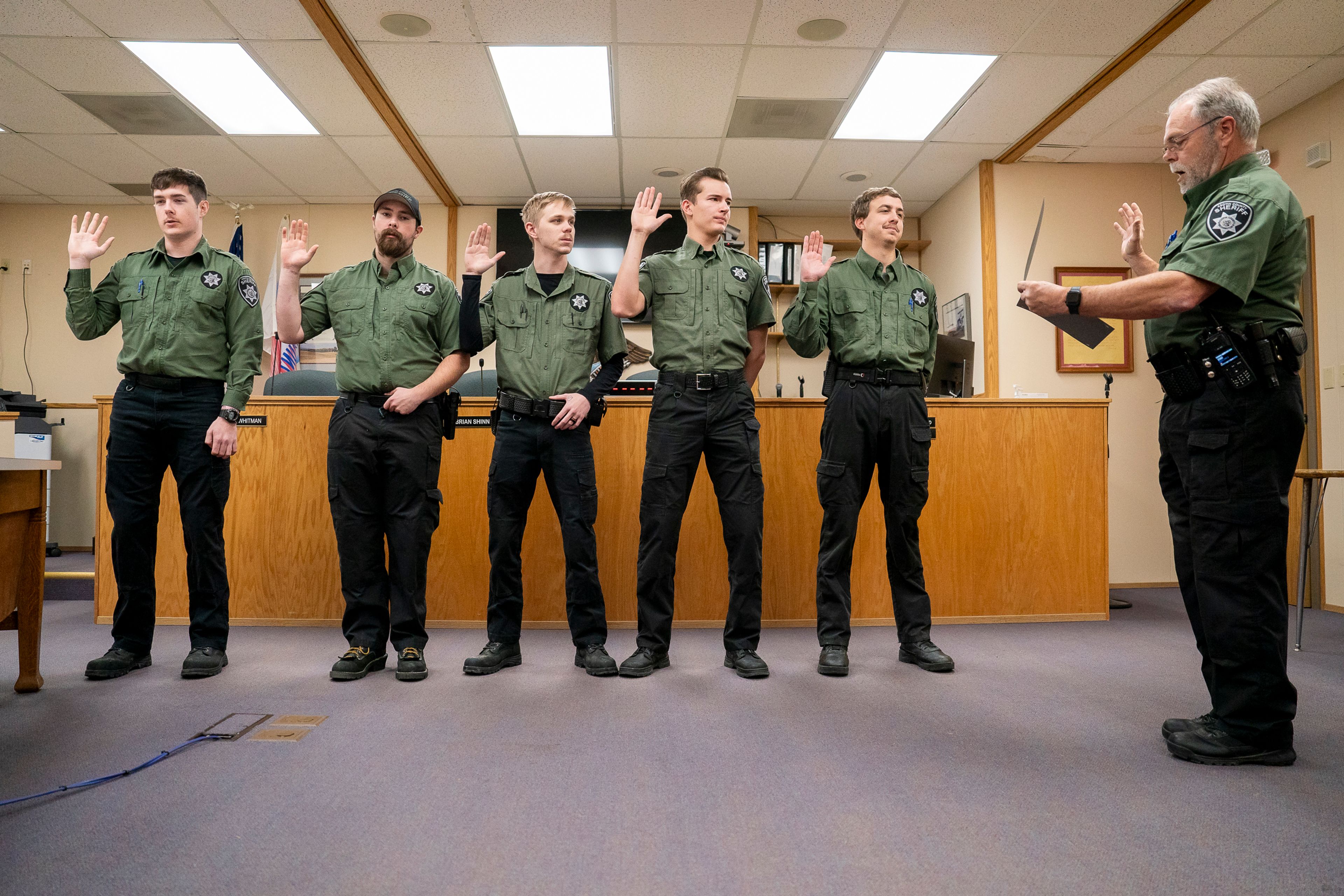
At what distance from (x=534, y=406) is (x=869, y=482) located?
109 cm

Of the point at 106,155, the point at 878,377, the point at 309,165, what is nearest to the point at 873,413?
the point at 878,377

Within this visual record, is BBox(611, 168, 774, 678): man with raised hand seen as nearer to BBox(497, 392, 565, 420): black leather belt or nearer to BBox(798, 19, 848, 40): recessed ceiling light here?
BBox(497, 392, 565, 420): black leather belt

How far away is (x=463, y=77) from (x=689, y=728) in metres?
3.59

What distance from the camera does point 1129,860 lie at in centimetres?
117

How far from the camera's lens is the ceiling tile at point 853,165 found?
4848 mm

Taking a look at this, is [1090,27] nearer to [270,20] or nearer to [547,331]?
[547,331]

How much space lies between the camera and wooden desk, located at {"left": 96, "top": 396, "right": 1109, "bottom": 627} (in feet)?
9.99

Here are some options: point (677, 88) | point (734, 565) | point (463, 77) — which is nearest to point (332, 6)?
point (463, 77)

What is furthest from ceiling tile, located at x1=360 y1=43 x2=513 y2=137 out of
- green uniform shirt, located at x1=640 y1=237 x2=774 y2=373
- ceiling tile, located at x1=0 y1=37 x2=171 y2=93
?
green uniform shirt, located at x1=640 y1=237 x2=774 y2=373

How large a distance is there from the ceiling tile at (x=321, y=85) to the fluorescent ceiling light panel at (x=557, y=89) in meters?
0.80

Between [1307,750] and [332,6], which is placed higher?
[332,6]

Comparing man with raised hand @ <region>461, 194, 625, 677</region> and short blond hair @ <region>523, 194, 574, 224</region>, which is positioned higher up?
short blond hair @ <region>523, 194, 574, 224</region>

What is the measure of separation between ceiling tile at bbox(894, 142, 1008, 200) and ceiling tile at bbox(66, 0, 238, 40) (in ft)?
12.8

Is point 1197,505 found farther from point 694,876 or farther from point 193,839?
point 193,839
